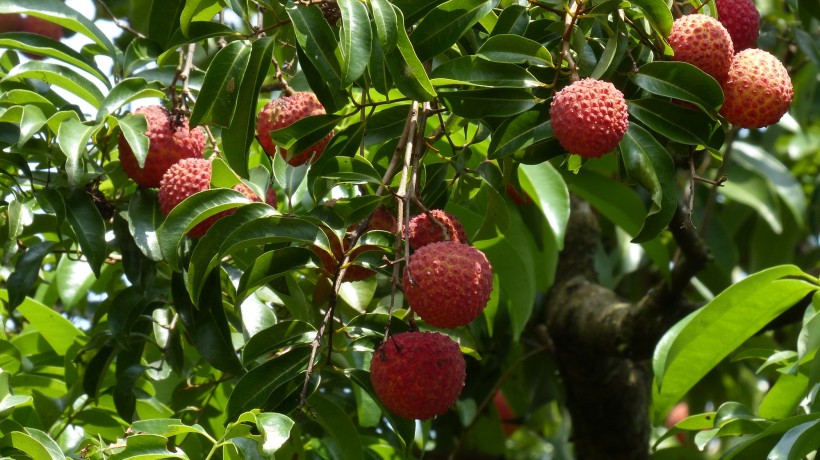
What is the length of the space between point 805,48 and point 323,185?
1557mm

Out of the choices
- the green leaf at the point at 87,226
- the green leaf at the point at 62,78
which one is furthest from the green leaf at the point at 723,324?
the green leaf at the point at 62,78

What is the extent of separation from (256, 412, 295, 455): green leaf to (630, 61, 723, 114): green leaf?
0.56 m

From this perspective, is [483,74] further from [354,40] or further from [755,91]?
[755,91]

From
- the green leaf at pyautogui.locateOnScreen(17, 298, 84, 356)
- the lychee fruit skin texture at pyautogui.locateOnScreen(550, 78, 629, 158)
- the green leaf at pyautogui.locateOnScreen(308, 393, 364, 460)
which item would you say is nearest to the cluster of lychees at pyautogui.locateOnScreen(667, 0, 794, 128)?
the lychee fruit skin texture at pyautogui.locateOnScreen(550, 78, 629, 158)

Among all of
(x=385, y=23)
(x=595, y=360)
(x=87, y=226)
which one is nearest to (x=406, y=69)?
(x=385, y=23)

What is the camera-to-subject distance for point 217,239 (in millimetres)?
1343

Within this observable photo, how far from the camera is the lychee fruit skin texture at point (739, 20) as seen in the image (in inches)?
56.4

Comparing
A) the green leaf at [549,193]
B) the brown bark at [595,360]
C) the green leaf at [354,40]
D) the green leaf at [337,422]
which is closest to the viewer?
the green leaf at [354,40]

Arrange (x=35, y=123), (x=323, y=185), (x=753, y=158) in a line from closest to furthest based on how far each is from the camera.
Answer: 1. (x=323, y=185)
2. (x=35, y=123)
3. (x=753, y=158)

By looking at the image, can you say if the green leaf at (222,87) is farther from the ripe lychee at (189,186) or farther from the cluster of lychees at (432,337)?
the cluster of lychees at (432,337)

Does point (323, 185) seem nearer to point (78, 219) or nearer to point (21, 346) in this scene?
point (78, 219)

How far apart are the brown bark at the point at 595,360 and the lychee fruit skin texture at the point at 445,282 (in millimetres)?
1051

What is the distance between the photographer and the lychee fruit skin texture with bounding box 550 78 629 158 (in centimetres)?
121

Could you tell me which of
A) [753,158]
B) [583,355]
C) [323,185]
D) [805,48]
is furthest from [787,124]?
[323,185]
